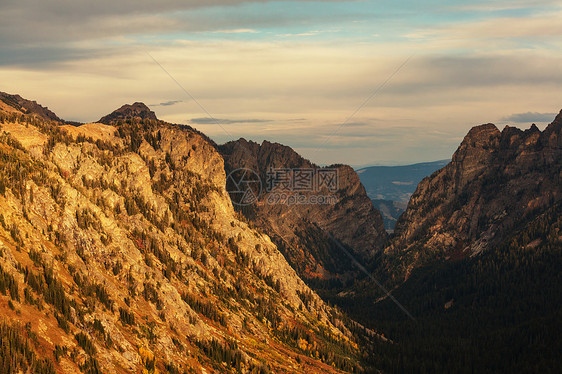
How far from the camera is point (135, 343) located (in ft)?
372

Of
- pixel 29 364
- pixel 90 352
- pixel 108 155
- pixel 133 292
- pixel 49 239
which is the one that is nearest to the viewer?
pixel 29 364

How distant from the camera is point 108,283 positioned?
125188 mm

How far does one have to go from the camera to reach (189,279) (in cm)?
17062

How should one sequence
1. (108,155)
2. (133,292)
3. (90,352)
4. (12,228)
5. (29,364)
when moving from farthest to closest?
(108,155)
(133,292)
(12,228)
(90,352)
(29,364)

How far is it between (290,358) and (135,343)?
2713 inches

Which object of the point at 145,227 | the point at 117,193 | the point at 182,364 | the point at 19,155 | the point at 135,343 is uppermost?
the point at 19,155

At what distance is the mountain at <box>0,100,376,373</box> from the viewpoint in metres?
95.4

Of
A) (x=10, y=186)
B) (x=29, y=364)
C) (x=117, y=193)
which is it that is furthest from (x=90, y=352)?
(x=117, y=193)

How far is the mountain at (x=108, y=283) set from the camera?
313 ft

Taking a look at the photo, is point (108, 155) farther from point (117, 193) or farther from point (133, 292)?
point (133, 292)

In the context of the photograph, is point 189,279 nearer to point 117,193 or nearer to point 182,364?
point 117,193

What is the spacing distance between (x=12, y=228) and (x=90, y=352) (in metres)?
36.2

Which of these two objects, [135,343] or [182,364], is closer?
[135,343]

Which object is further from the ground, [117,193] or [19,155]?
[19,155]
